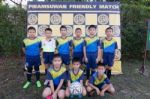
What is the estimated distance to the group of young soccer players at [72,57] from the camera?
26.7 feet

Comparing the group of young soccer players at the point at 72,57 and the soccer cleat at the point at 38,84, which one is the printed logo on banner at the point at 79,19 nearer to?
the group of young soccer players at the point at 72,57

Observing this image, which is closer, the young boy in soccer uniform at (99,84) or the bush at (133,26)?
the young boy in soccer uniform at (99,84)

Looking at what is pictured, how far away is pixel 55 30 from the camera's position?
9852mm

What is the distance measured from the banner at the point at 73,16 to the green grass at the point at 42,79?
73 cm

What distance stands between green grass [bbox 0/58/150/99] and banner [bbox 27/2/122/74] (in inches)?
28.6

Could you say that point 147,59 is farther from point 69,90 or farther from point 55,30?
point 69,90

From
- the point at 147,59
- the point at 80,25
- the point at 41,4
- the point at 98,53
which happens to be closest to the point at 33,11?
the point at 41,4

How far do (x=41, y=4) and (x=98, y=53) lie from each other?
2026 mm

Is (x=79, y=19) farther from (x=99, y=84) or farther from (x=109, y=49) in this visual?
(x=99, y=84)

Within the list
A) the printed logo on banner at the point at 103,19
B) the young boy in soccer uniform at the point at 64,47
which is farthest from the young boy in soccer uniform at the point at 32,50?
the printed logo on banner at the point at 103,19

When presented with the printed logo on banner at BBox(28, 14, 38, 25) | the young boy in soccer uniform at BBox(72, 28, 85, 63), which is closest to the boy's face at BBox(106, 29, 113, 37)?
the young boy in soccer uniform at BBox(72, 28, 85, 63)

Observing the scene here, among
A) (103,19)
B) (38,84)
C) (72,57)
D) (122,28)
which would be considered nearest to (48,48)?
(72,57)

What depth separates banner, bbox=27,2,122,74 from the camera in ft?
32.2

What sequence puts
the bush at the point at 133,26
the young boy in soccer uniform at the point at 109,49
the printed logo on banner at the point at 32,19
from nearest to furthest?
the young boy in soccer uniform at the point at 109,49 → the printed logo on banner at the point at 32,19 → the bush at the point at 133,26
